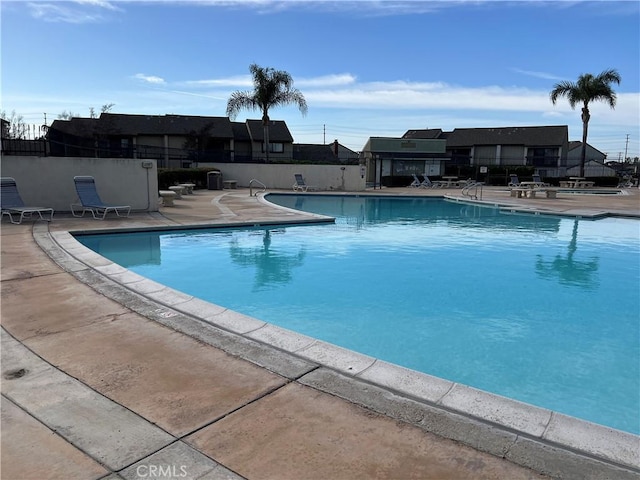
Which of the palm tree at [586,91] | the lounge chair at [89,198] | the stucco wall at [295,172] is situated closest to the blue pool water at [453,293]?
the lounge chair at [89,198]

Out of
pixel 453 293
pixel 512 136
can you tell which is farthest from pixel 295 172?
pixel 512 136

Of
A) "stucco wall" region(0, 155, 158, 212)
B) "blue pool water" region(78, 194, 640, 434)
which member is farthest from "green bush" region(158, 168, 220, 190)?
"blue pool water" region(78, 194, 640, 434)

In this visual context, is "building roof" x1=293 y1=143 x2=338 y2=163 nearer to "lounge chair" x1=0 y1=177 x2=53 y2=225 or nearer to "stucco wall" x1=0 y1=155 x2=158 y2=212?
"stucco wall" x1=0 y1=155 x2=158 y2=212

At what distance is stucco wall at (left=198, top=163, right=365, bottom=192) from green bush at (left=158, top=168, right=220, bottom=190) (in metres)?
1.94

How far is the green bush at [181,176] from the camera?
22191mm

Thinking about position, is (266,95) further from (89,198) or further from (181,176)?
(89,198)

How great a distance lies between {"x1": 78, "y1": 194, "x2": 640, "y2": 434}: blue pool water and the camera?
4.87 m

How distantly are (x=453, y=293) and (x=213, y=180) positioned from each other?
67.3 feet

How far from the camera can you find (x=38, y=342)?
153 inches

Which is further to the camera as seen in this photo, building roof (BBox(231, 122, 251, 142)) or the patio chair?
building roof (BBox(231, 122, 251, 142))

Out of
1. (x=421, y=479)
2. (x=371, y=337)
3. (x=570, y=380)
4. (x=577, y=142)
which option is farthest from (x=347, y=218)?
(x=577, y=142)

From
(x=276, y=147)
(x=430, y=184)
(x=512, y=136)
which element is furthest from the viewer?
(x=512, y=136)

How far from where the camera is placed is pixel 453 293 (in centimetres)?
753

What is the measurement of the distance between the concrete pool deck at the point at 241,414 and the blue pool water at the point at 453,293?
172cm
